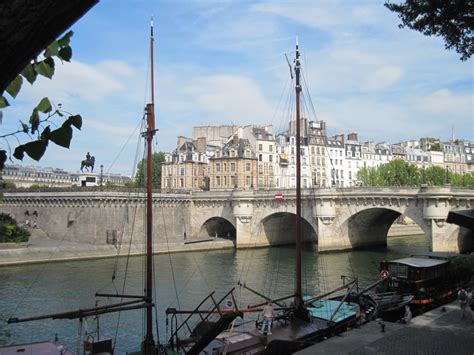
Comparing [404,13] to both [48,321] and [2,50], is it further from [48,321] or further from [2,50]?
[48,321]

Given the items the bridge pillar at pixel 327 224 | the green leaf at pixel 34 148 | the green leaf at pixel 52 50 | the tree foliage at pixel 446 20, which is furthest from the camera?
the bridge pillar at pixel 327 224

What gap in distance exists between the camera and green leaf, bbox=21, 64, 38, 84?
399 cm

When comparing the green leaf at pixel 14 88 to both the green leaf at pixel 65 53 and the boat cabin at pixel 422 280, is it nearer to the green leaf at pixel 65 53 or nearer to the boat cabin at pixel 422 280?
the green leaf at pixel 65 53

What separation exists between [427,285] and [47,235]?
4114 centimetres

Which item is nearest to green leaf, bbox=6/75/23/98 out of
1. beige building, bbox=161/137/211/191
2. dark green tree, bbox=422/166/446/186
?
beige building, bbox=161/137/211/191

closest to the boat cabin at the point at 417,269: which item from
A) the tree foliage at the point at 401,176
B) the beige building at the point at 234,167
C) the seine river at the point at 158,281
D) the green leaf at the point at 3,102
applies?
the seine river at the point at 158,281

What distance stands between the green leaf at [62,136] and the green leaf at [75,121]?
2.6 inches

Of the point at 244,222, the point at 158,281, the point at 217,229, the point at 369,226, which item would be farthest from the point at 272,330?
the point at 217,229

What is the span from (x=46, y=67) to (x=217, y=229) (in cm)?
5670

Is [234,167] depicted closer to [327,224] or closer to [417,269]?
[327,224]

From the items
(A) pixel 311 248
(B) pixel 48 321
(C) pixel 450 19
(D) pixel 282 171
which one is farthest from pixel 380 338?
(D) pixel 282 171

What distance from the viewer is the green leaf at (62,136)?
3262mm

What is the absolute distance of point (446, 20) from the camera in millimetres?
11469

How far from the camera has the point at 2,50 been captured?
239 cm
